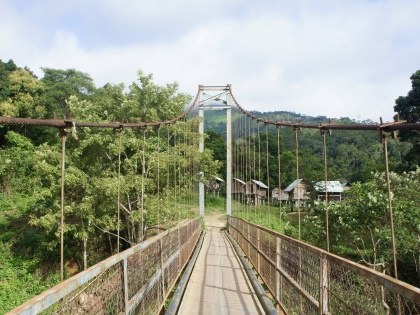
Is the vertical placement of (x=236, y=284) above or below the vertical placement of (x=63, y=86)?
below

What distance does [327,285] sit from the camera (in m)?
2.53

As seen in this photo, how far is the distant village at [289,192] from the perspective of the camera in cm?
2593

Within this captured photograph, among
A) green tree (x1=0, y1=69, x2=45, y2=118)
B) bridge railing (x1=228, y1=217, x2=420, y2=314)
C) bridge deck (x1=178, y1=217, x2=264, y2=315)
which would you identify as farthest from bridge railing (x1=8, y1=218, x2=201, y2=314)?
green tree (x1=0, y1=69, x2=45, y2=118)

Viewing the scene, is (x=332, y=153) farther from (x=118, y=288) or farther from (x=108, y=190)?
(x=118, y=288)

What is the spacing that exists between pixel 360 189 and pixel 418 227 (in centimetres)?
286

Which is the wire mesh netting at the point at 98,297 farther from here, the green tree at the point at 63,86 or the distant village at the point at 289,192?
the green tree at the point at 63,86

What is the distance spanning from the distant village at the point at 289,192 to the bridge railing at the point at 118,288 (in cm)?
1429

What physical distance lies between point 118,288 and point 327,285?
1342mm

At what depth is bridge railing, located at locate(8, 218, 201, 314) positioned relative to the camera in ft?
5.05

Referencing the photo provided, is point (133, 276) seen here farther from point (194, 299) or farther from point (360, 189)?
point (360, 189)

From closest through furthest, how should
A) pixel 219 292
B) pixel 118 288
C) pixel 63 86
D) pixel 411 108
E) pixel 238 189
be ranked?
pixel 118 288 < pixel 219 292 < pixel 411 108 < pixel 238 189 < pixel 63 86

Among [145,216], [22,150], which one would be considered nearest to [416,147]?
[145,216]

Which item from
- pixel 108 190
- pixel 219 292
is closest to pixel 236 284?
pixel 219 292

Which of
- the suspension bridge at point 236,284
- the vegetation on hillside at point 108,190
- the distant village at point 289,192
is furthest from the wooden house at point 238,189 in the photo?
the suspension bridge at point 236,284
